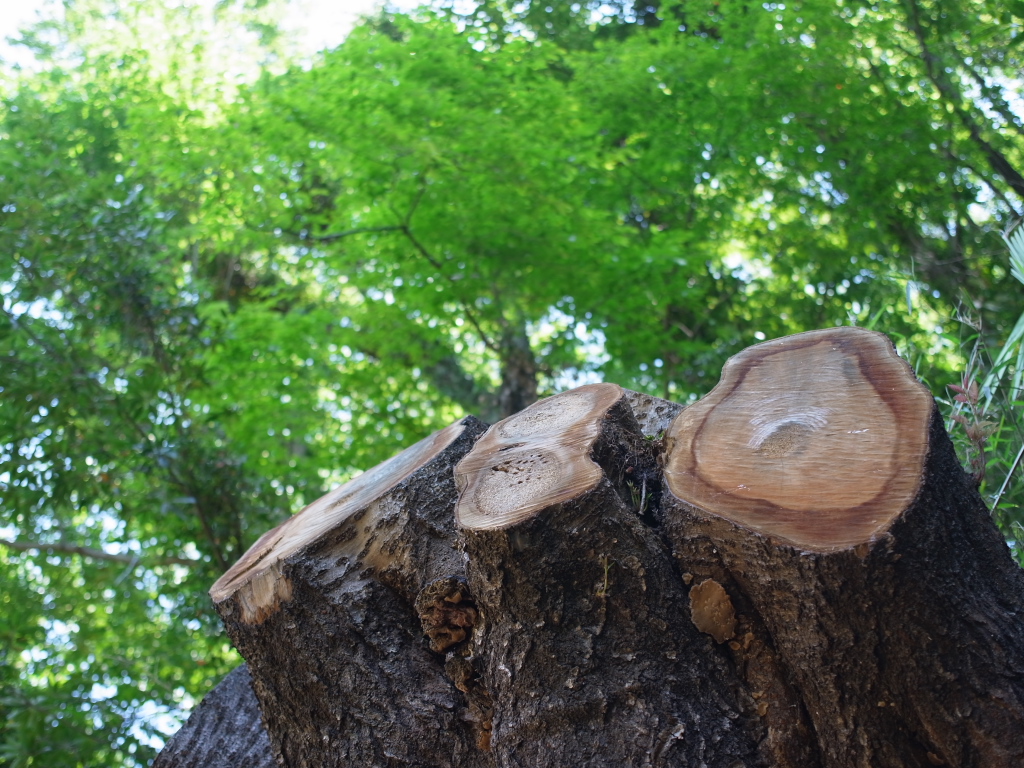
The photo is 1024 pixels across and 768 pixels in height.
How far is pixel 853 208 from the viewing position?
6703mm

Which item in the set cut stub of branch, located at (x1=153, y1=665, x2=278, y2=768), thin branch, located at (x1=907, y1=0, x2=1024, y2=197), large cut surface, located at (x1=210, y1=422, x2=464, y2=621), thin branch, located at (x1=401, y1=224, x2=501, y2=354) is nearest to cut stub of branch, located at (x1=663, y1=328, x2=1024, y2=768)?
large cut surface, located at (x1=210, y1=422, x2=464, y2=621)

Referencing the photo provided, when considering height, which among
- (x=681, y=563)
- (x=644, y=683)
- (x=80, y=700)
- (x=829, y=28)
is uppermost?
(x=681, y=563)

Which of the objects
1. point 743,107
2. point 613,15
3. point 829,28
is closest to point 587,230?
point 743,107

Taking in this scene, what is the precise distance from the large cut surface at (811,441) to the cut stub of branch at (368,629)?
22.4 inches

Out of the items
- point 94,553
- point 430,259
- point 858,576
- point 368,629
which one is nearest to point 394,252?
point 430,259

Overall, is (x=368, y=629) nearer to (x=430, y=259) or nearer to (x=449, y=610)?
(x=449, y=610)

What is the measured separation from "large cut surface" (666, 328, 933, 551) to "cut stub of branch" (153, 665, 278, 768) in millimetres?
1373

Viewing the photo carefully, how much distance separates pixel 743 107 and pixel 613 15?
305cm

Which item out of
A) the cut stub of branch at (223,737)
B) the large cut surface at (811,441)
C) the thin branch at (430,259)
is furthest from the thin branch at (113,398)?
the large cut surface at (811,441)

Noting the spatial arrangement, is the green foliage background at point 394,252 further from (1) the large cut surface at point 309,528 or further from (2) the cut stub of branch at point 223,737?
(1) the large cut surface at point 309,528

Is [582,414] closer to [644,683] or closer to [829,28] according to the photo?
[644,683]

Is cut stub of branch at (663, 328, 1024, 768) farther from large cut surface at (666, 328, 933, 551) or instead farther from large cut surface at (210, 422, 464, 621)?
large cut surface at (210, 422, 464, 621)

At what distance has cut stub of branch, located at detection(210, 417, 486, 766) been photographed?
171 centimetres

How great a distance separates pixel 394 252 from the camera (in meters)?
5.90
